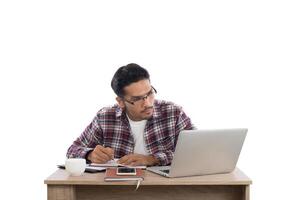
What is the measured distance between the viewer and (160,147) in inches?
151

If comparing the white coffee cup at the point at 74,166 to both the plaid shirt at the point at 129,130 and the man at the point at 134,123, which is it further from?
the plaid shirt at the point at 129,130

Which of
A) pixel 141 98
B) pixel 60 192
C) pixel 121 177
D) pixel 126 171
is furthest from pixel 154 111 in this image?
pixel 60 192

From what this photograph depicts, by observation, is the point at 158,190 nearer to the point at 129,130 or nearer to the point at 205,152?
the point at 205,152

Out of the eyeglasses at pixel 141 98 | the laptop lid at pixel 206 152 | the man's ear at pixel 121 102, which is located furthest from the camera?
the man's ear at pixel 121 102

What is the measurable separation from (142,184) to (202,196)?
1.23 ft

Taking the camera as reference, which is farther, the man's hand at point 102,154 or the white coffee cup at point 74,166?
the man's hand at point 102,154

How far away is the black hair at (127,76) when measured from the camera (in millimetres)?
3646

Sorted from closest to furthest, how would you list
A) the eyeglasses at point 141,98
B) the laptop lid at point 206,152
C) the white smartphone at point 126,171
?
the laptop lid at point 206,152
the white smartphone at point 126,171
the eyeglasses at point 141,98

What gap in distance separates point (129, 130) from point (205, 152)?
96 cm

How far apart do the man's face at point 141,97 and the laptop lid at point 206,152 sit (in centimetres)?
68

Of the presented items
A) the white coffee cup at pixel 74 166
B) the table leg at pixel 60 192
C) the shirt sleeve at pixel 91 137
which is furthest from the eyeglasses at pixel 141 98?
the table leg at pixel 60 192

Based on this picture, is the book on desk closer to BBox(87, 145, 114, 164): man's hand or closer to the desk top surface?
the desk top surface

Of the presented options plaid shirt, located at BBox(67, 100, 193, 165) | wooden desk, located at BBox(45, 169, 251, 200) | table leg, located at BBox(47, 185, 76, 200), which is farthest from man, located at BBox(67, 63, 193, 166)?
table leg, located at BBox(47, 185, 76, 200)

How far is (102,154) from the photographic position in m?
3.46
